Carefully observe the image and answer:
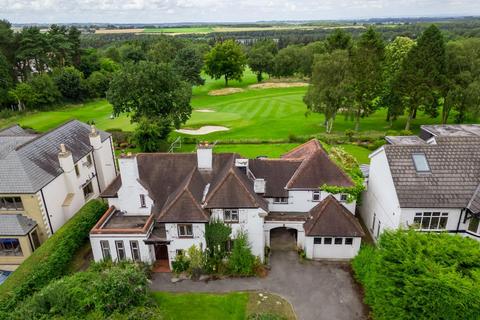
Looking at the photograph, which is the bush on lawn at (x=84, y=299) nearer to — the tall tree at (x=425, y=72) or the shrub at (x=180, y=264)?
the shrub at (x=180, y=264)

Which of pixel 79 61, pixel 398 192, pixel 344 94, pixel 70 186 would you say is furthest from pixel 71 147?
pixel 79 61

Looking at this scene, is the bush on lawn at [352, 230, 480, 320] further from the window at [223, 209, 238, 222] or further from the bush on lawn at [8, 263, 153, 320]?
the bush on lawn at [8, 263, 153, 320]

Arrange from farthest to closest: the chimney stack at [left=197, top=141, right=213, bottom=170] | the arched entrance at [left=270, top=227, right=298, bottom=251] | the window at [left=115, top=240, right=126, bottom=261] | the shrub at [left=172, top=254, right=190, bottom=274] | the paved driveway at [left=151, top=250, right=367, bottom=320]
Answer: the arched entrance at [left=270, top=227, right=298, bottom=251], the chimney stack at [left=197, top=141, right=213, bottom=170], the shrub at [left=172, top=254, right=190, bottom=274], the window at [left=115, top=240, right=126, bottom=261], the paved driveway at [left=151, top=250, right=367, bottom=320]

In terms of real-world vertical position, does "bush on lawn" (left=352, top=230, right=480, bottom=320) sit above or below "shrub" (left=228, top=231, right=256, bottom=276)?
above

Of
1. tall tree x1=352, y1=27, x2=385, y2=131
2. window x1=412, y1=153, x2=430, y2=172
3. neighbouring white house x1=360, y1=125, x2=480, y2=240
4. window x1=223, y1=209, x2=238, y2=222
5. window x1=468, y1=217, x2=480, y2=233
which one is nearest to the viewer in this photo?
window x1=468, y1=217, x2=480, y2=233

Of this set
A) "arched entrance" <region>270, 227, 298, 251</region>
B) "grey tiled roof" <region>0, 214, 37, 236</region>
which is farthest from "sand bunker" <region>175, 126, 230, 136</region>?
"grey tiled roof" <region>0, 214, 37, 236</region>

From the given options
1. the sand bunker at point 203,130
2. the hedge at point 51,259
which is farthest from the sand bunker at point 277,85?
the hedge at point 51,259

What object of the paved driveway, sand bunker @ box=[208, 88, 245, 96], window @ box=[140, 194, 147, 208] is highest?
window @ box=[140, 194, 147, 208]
